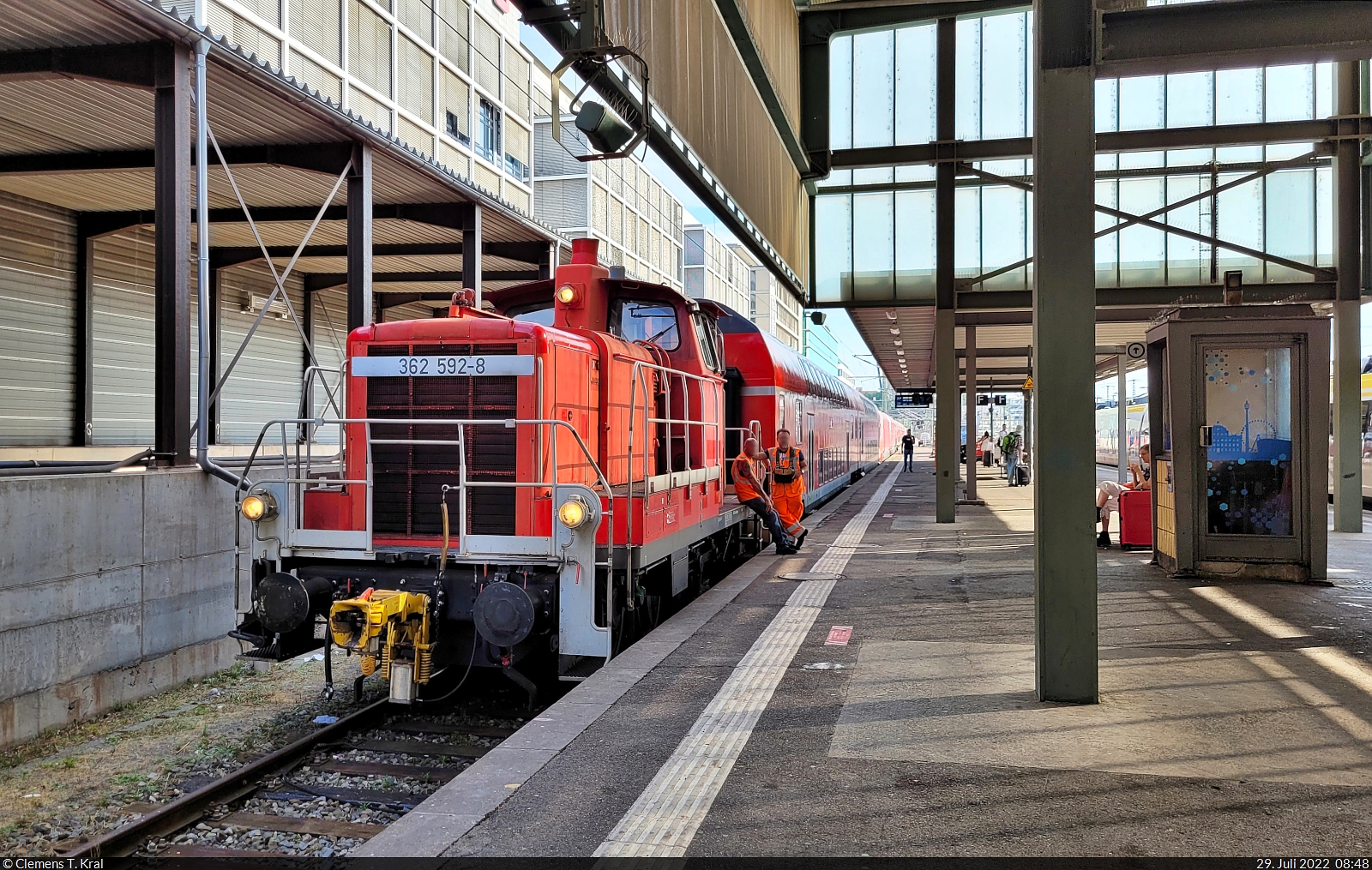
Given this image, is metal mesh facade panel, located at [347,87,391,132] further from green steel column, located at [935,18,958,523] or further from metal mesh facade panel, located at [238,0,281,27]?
green steel column, located at [935,18,958,523]

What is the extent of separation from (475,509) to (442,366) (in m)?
0.96

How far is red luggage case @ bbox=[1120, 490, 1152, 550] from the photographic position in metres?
11.2

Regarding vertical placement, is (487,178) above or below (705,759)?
above

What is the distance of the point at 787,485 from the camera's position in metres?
12.1

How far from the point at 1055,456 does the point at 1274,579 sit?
5367 millimetres

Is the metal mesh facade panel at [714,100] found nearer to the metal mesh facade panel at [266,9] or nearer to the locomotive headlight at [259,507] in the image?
the locomotive headlight at [259,507]

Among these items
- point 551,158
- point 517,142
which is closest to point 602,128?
point 517,142

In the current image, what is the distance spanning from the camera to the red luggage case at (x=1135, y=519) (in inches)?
440

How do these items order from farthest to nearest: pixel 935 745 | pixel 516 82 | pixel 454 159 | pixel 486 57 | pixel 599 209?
pixel 599 209
pixel 516 82
pixel 486 57
pixel 454 159
pixel 935 745

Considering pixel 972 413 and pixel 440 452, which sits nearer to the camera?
pixel 440 452

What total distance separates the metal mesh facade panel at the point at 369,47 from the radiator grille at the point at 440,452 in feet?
51.2

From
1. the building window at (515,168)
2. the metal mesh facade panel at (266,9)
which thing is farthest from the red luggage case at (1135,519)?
the building window at (515,168)

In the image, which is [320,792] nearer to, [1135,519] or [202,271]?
[202,271]

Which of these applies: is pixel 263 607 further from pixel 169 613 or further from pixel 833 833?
pixel 833 833
